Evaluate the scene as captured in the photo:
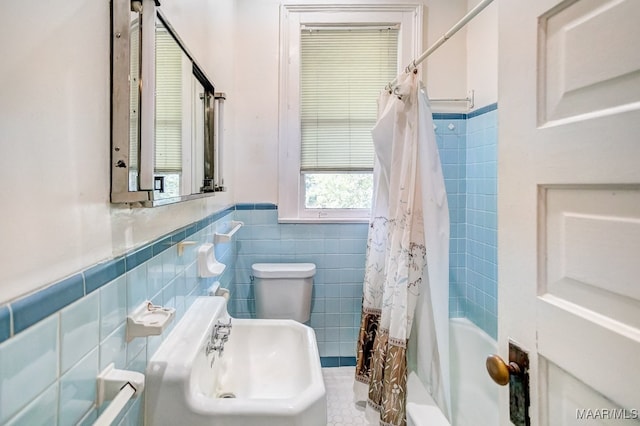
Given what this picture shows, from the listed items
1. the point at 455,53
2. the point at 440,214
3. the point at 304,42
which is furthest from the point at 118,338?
the point at 455,53

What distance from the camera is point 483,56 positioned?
1.97m

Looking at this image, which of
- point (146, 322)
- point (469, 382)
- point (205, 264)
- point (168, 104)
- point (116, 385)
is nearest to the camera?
point (116, 385)

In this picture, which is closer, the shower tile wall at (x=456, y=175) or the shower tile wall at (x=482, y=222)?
the shower tile wall at (x=482, y=222)

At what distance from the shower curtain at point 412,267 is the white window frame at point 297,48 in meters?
0.66

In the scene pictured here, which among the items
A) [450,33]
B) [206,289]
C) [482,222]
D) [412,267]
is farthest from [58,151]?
[482,222]

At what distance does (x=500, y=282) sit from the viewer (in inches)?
28.3

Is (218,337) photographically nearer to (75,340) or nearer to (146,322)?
(146,322)

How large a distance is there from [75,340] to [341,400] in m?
1.63

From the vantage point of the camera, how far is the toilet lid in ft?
6.56

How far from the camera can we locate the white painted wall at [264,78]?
2125 mm

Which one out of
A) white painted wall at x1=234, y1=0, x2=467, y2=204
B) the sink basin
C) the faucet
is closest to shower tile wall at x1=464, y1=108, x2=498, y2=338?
white painted wall at x1=234, y1=0, x2=467, y2=204

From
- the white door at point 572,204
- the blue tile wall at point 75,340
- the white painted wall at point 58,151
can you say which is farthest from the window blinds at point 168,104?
the white door at point 572,204

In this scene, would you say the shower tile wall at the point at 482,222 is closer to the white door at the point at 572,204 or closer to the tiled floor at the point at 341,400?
the tiled floor at the point at 341,400

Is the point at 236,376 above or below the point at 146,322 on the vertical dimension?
below
